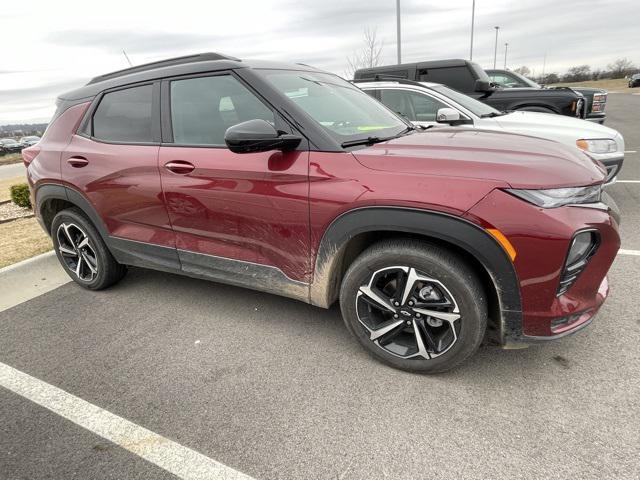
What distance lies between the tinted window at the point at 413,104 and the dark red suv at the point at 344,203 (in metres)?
2.67

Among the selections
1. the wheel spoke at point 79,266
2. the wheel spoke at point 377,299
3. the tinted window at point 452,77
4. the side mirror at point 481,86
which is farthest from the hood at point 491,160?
the tinted window at point 452,77

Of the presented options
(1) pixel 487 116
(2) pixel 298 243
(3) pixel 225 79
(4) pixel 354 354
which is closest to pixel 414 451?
(4) pixel 354 354

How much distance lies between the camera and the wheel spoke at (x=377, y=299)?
2.33 metres

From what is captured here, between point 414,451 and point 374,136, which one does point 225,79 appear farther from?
point 414,451

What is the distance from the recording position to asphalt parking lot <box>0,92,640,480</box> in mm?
1896

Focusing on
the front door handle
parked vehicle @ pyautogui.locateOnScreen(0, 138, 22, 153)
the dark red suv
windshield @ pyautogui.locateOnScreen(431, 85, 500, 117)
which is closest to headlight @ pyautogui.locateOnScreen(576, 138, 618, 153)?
windshield @ pyautogui.locateOnScreen(431, 85, 500, 117)

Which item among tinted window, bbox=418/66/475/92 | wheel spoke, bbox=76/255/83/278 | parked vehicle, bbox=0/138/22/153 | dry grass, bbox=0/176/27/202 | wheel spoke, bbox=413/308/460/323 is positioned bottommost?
parked vehicle, bbox=0/138/22/153

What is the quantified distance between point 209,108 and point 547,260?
2.19 metres

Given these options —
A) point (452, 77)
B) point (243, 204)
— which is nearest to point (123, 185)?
point (243, 204)

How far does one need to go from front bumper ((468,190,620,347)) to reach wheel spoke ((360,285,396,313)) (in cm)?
57

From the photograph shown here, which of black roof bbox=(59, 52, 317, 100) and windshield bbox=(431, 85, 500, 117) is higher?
black roof bbox=(59, 52, 317, 100)

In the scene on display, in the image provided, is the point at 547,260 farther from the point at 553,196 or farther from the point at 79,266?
the point at 79,266

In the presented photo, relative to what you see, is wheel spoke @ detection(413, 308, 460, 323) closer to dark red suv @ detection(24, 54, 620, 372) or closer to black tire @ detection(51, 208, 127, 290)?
dark red suv @ detection(24, 54, 620, 372)

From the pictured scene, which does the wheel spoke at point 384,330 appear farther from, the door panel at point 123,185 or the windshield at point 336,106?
the door panel at point 123,185
